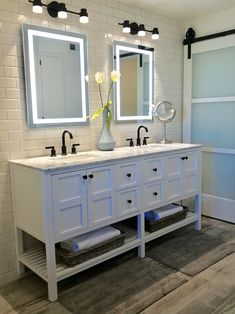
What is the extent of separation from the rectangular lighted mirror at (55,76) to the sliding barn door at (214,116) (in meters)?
1.51

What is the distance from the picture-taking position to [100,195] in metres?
2.27

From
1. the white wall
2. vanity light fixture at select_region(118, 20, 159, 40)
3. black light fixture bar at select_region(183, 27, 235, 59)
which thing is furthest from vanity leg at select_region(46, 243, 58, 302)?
the white wall

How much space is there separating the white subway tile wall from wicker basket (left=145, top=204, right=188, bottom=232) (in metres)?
0.84

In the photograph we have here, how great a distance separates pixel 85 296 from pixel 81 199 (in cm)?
67

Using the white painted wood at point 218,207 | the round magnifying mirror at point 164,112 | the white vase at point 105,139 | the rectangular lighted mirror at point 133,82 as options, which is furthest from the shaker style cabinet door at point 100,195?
the white painted wood at point 218,207

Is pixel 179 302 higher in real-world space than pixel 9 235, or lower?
lower

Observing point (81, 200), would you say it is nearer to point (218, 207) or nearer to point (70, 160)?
point (70, 160)

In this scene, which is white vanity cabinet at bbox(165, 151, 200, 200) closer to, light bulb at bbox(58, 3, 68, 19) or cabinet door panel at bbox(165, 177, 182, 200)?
cabinet door panel at bbox(165, 177, 182, 200)

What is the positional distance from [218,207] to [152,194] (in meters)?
1.24

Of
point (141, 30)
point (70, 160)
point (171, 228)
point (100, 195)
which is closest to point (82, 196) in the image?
point (100, 195)

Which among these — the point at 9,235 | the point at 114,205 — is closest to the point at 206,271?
the point at 114,205

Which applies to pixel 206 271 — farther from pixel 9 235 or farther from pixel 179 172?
pixel 9 235

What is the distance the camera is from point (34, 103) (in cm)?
238

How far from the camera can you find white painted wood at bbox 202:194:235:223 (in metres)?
3.42
